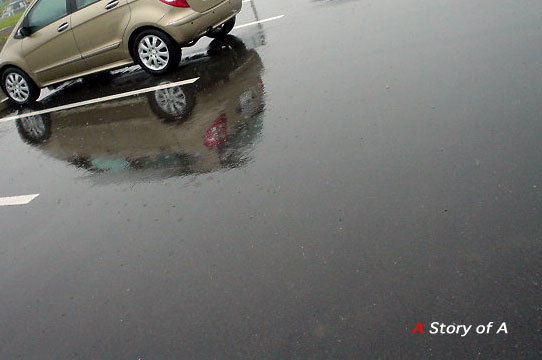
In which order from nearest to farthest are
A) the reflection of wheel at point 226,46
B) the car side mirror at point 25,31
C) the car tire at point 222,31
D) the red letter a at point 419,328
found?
the red letter a at point 419,328 → the reflection of wheel at point 226,46 → the car side mirror at point 25,31 → the car tire at point 222,31

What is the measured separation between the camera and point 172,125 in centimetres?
637

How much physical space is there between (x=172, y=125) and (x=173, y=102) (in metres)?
0.89

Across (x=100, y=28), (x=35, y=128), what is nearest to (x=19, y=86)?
(x=35, y=128)

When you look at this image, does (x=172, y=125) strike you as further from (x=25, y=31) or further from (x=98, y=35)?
(x=25, y=31)

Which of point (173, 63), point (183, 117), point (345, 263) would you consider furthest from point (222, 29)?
point (345, 263)

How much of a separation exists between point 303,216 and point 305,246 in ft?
1.22

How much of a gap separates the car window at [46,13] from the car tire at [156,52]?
5.38 ft

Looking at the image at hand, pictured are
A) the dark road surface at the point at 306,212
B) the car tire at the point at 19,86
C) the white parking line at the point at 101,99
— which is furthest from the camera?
the car tire at the point at 19,86

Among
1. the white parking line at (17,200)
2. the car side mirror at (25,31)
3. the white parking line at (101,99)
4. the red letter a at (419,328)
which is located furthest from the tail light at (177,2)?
the red letter a at (419,328)

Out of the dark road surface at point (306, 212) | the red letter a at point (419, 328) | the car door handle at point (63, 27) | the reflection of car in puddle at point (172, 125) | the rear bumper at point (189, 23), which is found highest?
the car door handle at point (63, 27)

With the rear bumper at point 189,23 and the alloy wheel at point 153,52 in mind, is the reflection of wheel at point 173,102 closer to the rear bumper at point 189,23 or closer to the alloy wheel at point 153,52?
the alloy wheel at point 153,52

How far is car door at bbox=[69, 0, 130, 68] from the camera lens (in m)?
8.29

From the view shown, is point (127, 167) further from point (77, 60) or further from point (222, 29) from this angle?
point (222, 29)

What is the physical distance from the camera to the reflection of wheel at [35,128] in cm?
755
